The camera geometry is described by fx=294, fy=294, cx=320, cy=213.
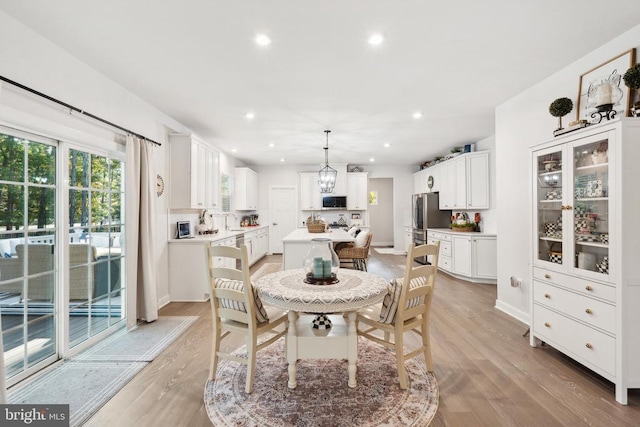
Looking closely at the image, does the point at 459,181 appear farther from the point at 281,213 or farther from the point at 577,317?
the point at 281,213

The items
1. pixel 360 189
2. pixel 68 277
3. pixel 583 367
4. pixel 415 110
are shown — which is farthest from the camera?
pixel 360 189

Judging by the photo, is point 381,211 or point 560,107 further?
point 381,211

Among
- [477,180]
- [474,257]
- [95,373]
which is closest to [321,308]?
[95,373]

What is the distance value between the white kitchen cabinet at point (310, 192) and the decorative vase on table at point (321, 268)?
5586 mm

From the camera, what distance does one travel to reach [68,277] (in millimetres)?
2572

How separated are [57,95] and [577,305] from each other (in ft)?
14.6

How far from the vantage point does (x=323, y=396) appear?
2004 mm

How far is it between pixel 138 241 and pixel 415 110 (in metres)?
3.75

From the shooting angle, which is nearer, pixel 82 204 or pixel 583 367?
pixel 583 367

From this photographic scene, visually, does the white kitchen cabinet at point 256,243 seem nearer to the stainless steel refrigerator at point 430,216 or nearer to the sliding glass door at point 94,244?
the sliding glass door at point 94,244

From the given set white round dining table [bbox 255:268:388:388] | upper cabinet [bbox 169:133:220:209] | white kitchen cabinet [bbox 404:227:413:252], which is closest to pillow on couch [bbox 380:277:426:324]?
white round dining table [bbox 255:268:388:388]

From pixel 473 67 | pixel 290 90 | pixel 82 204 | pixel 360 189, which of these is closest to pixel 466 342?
pixel 473 67

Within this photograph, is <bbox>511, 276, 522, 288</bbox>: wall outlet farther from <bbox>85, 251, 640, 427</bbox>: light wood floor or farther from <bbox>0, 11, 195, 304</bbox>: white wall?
<bbox>0, 11, 195, 304</bbox>: white wall

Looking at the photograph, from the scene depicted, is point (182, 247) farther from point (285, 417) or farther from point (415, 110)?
point (415, 110)
